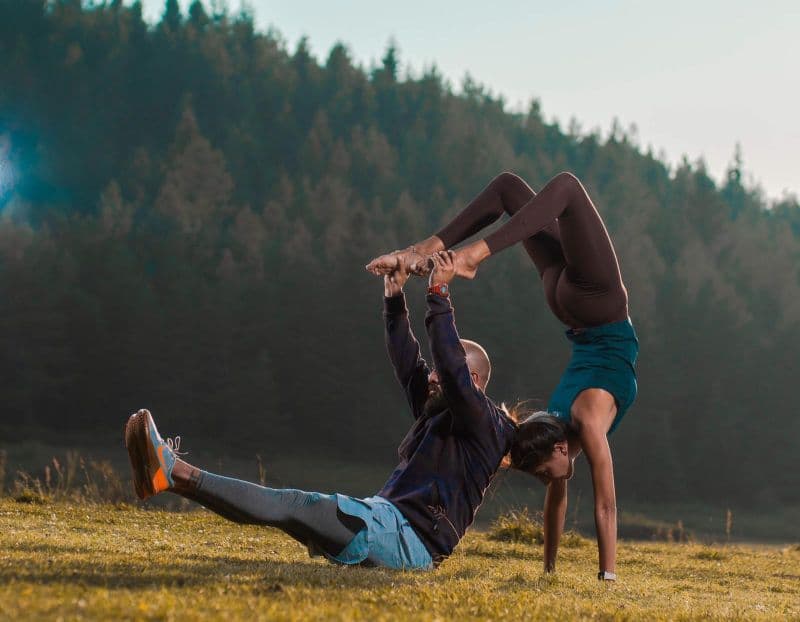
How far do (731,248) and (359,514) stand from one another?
103m

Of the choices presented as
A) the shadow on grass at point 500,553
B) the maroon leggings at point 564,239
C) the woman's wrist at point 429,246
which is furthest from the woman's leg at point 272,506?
the shadow on grass at point 500,553

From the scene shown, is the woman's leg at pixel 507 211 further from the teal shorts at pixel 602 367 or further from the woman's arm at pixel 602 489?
the woman's arm at pixel 602 489

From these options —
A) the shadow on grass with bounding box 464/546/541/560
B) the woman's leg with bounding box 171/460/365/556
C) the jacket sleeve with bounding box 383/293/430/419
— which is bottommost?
the shadow on grass with bounding box 464/546/541/560

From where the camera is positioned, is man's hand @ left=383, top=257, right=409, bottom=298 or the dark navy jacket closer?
the dark navy jacket

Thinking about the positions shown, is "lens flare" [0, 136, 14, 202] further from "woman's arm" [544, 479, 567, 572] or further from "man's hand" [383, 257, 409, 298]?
"man's hand" [383, 257, 409, 298]

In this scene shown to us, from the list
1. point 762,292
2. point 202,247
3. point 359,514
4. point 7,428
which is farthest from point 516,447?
point 762,292

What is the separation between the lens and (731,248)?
102 metres

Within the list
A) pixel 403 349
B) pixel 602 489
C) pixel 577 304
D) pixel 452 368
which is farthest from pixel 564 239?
pixel 452 368

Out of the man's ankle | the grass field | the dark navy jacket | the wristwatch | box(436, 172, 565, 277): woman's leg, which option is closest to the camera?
the grass field

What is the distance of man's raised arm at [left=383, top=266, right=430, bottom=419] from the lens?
5734 mm

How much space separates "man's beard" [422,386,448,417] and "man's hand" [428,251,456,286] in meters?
0.54

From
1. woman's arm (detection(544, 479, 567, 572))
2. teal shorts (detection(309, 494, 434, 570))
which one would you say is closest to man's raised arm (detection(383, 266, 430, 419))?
teal shorts (detection(309, 494, 434, 570))

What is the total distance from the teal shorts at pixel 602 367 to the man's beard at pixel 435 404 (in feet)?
3.96

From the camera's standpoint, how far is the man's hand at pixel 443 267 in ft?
17.1
